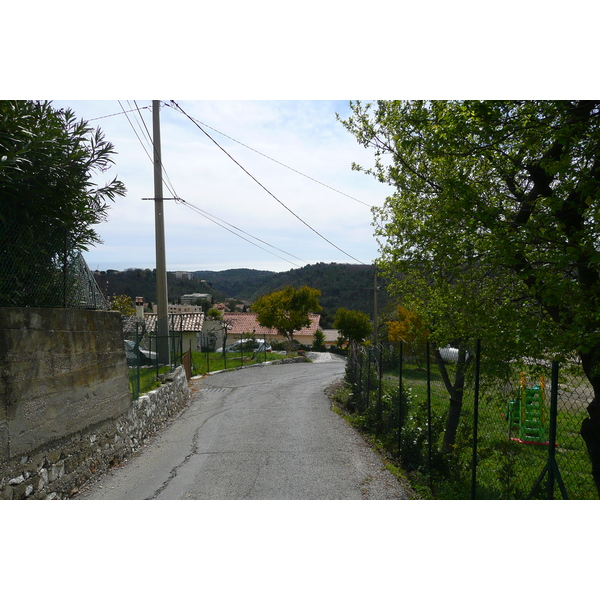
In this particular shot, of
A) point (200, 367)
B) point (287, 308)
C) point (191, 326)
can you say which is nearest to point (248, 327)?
point (287, 308)

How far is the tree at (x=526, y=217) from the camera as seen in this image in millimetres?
4617

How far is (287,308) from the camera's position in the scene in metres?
51.0

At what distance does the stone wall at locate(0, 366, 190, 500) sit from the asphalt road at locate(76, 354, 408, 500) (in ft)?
0.72

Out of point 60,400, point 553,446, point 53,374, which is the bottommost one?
point 553,446

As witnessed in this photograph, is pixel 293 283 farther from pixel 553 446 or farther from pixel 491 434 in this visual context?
pixel 553 446

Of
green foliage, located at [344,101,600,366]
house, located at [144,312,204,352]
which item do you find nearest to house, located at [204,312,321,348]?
house, located at [144,312,204,352]

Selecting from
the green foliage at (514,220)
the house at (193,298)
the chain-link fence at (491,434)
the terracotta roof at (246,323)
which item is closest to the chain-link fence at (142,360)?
the chain-link fence at (491,434)

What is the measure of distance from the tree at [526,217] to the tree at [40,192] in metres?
3.95

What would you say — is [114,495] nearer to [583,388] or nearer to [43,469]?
[43,469]

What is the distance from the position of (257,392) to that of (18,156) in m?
11.4

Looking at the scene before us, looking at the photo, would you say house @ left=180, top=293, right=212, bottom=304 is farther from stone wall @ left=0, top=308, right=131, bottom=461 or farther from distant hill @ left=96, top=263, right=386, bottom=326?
stone wall @ left=0, top=308, right=131, bottom=461

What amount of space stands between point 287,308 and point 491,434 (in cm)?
4400

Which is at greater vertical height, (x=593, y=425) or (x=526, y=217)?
(x=526, y=217)

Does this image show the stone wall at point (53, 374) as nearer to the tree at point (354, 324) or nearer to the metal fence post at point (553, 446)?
the metal fence post at point (553, 446)
